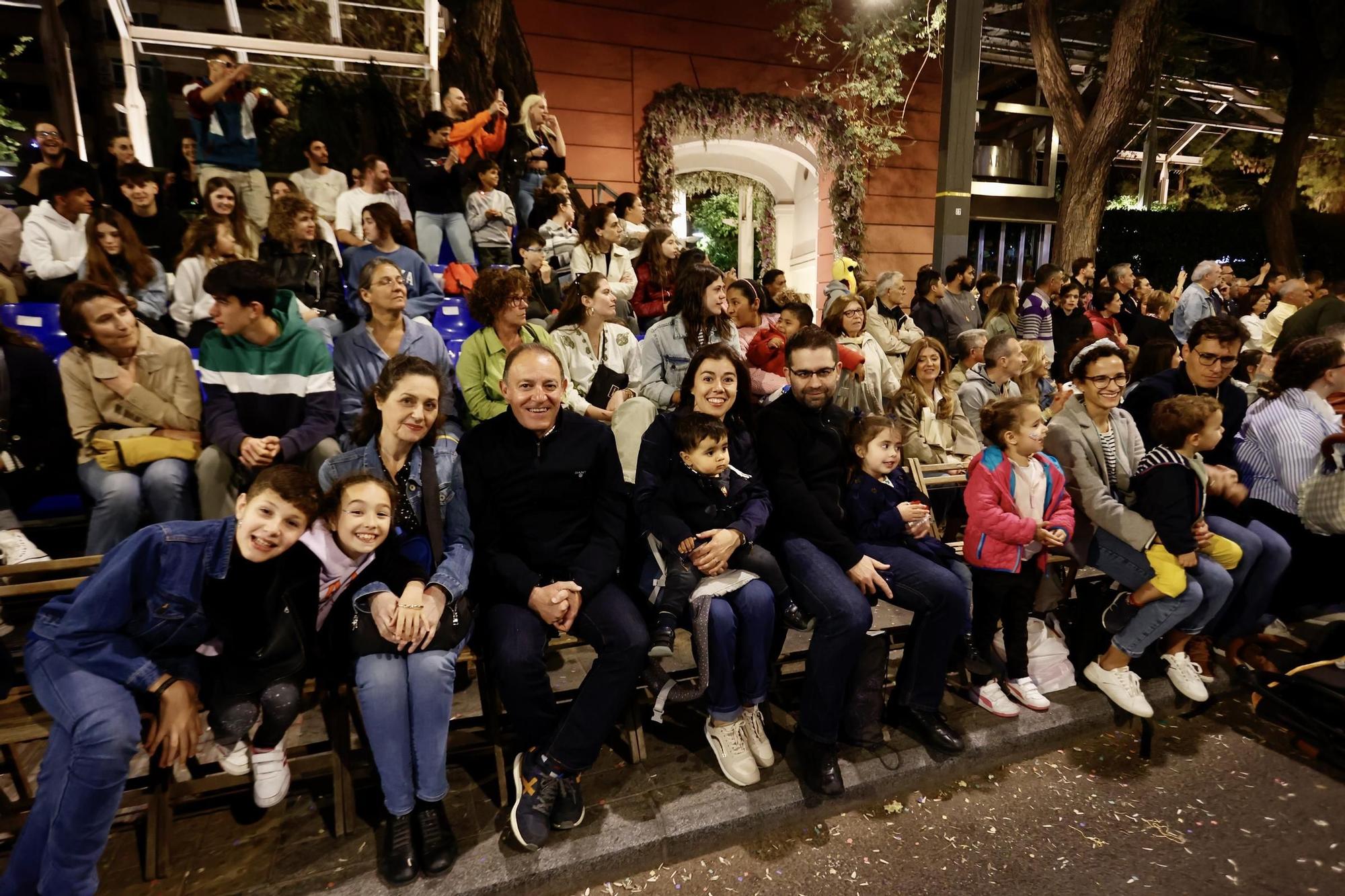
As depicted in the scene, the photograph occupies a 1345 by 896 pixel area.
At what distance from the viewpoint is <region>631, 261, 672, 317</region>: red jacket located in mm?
5793

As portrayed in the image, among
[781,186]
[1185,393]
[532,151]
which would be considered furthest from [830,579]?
[781,186]

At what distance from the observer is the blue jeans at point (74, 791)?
196 centimetres

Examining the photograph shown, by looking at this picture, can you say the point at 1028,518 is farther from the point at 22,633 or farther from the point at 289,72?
the point at 289,72

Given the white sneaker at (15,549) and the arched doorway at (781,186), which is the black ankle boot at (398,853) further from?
the arched doorway at (781,186)

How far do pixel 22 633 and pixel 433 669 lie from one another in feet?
7.68

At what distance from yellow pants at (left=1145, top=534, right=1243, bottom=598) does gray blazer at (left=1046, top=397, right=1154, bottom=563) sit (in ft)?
0.32

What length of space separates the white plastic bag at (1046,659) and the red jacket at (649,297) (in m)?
3.61

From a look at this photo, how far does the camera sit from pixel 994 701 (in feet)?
10.2

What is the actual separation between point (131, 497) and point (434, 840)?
2104 mm

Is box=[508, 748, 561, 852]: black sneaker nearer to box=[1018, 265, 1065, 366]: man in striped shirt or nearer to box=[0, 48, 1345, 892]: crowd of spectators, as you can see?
box=[0, 48, 1345, 892]: crowd of spectators

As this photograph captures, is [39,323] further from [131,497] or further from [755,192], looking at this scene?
[755,192]

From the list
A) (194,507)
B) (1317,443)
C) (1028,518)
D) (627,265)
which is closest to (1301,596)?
(1317,443)

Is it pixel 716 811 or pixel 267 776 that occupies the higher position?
pixel 267 776

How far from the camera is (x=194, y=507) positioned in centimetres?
326
